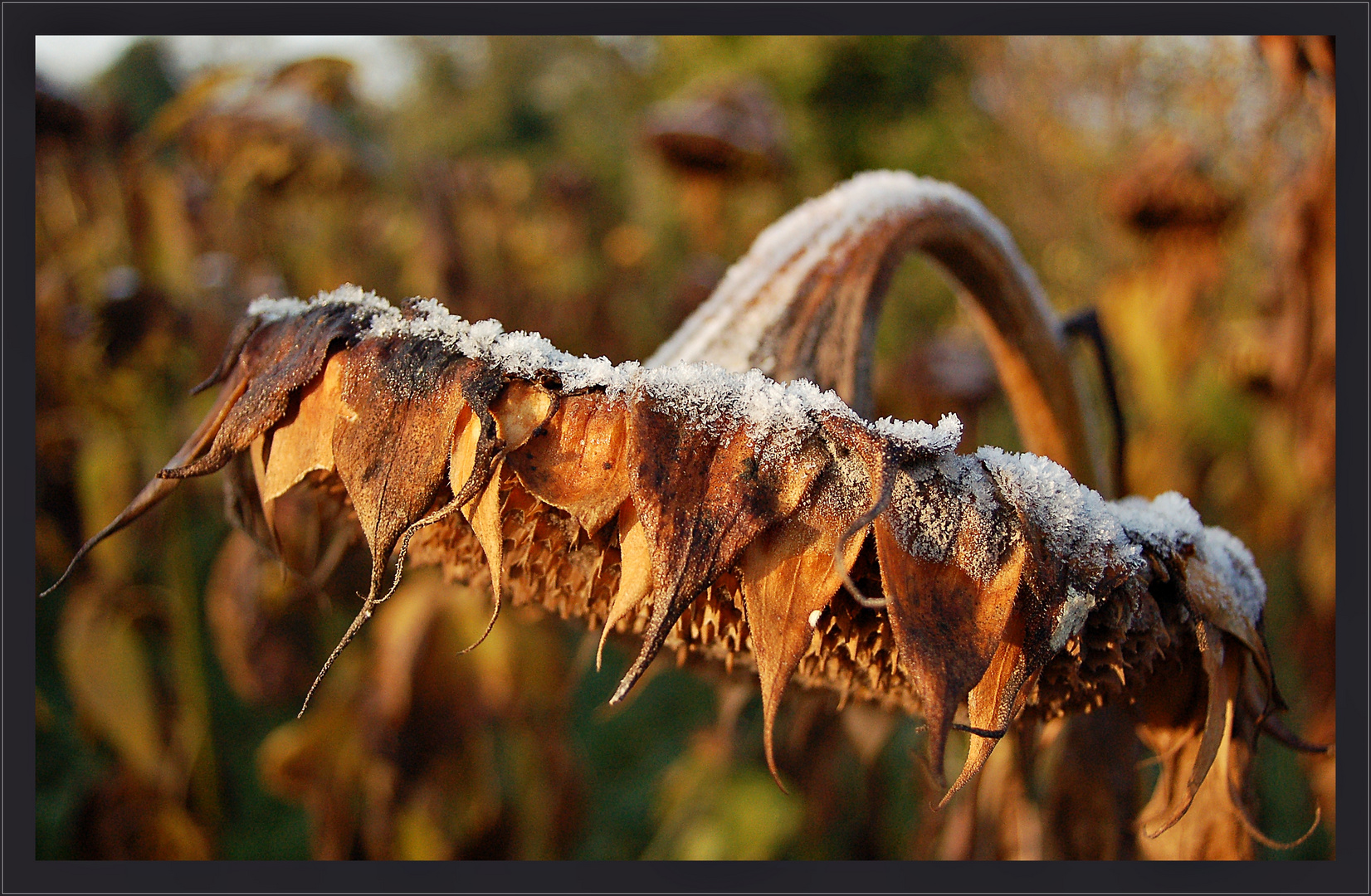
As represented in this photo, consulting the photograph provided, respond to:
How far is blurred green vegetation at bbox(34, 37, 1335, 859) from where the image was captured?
158 centimetres

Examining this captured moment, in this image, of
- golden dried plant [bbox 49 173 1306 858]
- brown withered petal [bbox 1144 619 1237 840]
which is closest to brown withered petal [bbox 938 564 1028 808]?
golden dried plant [bbox 49 173 1306 858]

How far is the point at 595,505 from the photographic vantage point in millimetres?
340

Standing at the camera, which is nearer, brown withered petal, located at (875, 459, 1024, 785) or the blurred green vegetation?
brown withered petal, located at (875, 459, 1024, 785)

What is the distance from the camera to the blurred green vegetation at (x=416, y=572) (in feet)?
5.19

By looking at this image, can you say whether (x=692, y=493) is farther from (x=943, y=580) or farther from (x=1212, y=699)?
(x=1212, y=699)

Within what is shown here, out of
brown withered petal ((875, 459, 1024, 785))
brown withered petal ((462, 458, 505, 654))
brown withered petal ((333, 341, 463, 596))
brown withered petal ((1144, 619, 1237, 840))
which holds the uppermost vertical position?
brown withered petal ((333, 341, 463, 596))

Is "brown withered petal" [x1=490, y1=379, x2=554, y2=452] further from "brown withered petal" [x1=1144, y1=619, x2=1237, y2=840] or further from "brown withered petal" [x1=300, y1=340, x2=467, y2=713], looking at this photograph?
"brown withered petal" [x1=1144, y1=619, x2=1237, y2=840]

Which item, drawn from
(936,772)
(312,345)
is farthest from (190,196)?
(936,772)

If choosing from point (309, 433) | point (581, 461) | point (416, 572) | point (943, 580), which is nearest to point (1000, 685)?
point (943, 580)

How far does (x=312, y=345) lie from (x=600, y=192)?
321 centimetres

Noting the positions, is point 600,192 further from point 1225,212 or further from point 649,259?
point 1225,212

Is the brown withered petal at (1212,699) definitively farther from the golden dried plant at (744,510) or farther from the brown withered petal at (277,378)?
the brown withered petal at (277,378)

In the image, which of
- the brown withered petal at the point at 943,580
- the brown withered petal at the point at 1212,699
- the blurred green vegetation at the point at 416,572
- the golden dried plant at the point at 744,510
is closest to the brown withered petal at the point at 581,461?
the golden dried plant at the point at 744,510

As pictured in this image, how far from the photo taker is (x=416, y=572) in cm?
179
